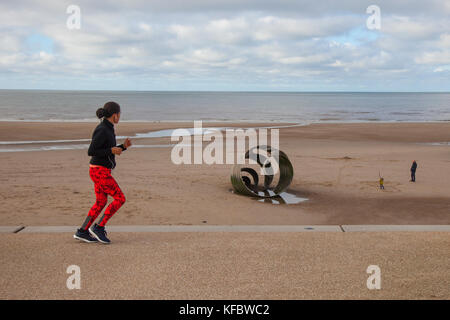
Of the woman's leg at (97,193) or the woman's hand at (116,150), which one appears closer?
→ the woman's hand at (116,150)

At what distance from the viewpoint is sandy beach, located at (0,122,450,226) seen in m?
8.85

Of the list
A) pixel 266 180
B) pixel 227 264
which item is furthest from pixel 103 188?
pixel 266 180

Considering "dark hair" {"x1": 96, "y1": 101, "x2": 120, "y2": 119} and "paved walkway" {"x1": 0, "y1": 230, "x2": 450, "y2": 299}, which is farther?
"dark hair" {"x1": 96, "y1": 101, "x2": 120, "y2": 119}

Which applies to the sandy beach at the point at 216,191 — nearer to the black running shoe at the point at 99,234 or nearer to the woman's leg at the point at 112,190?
the black running shoe at the point at 99,234

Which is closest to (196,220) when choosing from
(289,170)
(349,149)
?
(289,170)

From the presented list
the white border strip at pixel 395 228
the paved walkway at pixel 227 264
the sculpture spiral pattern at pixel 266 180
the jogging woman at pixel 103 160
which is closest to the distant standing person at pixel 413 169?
the sculpture spiral pattern at pixel 266 180

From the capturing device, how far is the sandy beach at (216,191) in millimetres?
8852

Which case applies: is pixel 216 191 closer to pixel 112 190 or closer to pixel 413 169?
pixel 413 169

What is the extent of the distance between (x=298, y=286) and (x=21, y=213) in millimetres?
6485

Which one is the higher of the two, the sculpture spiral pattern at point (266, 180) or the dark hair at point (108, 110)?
the dark hair at point (108, 110)

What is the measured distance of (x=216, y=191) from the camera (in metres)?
11.4

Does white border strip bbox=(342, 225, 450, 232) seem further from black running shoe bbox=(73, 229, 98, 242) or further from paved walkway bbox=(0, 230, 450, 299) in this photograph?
black running shoe bbox=(73, 229, 98, 242)

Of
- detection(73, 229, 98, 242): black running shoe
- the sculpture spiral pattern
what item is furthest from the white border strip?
the sculpture spiral pattern

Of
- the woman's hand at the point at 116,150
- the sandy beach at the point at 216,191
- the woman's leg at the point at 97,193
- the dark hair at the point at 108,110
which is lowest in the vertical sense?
the sandy beach at the point at 216,191
